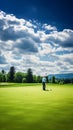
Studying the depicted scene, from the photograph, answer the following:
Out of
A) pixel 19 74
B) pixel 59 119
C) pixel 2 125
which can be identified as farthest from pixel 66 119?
pixel 19 74

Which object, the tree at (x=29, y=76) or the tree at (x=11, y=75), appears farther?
the tree at (x=11, y=75)

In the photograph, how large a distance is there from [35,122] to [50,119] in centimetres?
56

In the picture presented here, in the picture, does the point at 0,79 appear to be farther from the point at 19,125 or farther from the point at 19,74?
the point at 19,125

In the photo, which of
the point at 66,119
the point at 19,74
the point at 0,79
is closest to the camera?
the point at 66,119

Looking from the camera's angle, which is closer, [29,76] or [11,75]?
[29,76]

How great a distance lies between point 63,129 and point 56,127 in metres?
0.25

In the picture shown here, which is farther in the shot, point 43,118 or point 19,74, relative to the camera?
point 19,74

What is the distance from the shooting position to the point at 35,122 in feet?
19.3

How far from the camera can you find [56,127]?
5301mm

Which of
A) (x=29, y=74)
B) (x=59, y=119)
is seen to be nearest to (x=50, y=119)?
(x=59, y=119)

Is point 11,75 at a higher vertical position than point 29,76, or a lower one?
higher

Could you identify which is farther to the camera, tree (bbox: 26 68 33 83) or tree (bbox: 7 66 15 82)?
tree (bbox: 7 66 15 82)

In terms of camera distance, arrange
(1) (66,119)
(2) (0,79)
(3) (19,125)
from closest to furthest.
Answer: (3) (19,125) → (1) (66,119) → (2) (0,79)

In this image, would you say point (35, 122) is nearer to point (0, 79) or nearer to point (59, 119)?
point (59, 119)
